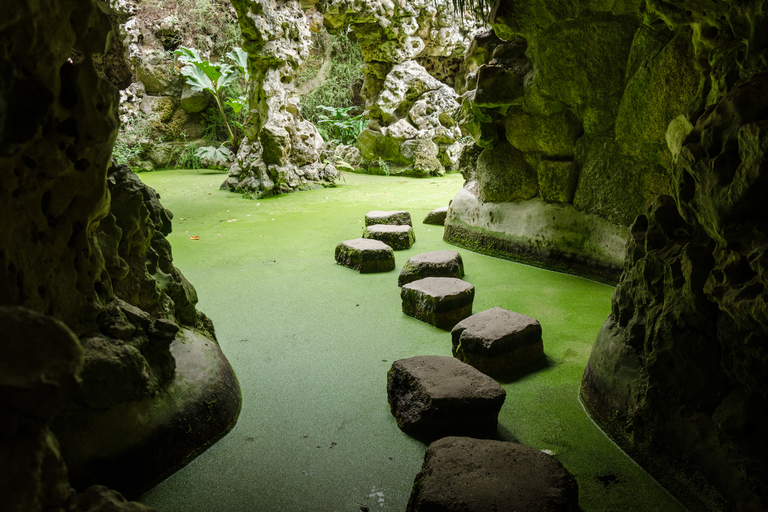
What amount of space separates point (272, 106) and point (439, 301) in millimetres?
5349

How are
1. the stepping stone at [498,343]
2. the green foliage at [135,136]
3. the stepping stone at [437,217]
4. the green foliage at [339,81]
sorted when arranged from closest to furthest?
the stepping stone at [498,343] → the stepping stone at [437,217] → the green foliage at [135,136] → the green foliage at [339,81]

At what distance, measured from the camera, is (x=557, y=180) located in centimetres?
384

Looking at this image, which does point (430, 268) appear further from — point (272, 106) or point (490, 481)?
point (272, 106)

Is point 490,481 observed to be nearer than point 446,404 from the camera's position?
Yes

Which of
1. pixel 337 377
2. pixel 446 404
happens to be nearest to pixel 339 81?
pixel 337 377

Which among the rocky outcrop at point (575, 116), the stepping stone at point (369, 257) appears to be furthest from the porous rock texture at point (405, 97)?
the stepping stone at point (369, 257)

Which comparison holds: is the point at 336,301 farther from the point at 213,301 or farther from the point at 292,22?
the point at 292,22

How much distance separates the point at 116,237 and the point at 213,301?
155cm

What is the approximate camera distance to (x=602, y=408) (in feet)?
6.42

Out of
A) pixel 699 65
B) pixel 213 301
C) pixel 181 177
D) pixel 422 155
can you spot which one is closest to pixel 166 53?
pixel 181 177

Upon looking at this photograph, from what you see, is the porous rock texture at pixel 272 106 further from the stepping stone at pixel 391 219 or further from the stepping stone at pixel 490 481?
the stepping stone at pixel 490 481

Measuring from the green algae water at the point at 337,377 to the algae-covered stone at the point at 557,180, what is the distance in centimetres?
58

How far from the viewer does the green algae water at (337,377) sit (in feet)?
5.35

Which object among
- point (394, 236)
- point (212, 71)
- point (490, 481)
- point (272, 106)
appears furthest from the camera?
point (212, 71)
